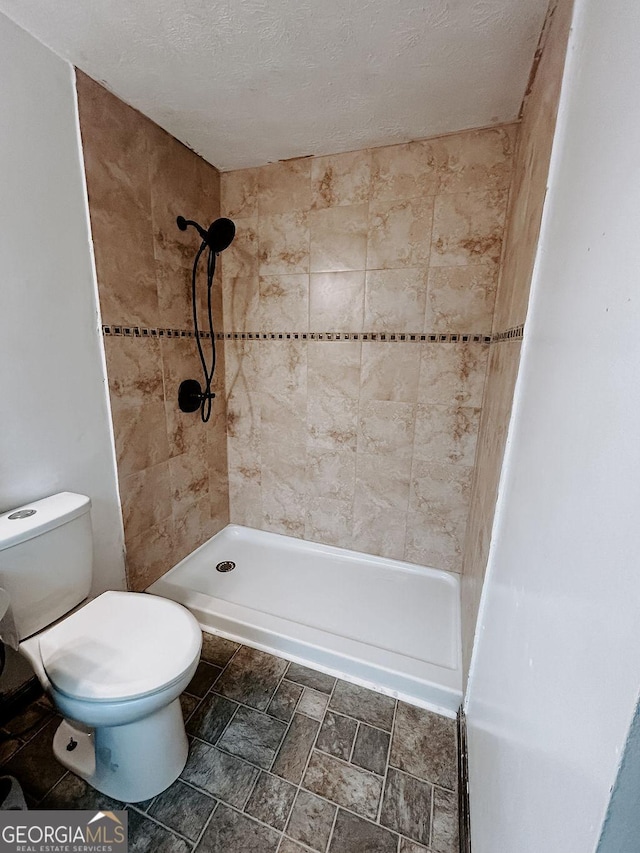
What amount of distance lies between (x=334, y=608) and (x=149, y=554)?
928 mm

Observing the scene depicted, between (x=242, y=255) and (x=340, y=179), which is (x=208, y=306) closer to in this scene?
(x=242, y=255)

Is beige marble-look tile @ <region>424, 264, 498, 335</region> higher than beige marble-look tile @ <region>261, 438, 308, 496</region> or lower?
higher

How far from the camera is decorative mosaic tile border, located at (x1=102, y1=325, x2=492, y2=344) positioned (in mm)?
1515

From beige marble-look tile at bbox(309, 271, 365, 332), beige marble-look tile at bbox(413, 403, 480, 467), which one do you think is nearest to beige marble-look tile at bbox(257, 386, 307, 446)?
beige marble-look tile at bbox(309, 271, 365, 332)

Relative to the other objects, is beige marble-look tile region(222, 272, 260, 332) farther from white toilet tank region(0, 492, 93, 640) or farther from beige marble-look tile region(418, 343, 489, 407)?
white toilet tank region(0, 492, 93, 640)

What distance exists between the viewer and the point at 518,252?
1149 mm

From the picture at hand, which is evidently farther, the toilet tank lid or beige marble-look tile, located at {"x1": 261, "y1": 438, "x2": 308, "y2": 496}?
beige marble-look tile, located at {"x1": 261, "y1": 438, "x2": 308, "y2": 496}

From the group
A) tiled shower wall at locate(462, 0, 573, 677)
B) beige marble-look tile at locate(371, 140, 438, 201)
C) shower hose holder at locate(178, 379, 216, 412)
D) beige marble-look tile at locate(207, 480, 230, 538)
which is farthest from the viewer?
beige marble-look tile at locate(207, 480, 230, 538)

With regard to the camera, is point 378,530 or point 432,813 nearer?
point 432,813

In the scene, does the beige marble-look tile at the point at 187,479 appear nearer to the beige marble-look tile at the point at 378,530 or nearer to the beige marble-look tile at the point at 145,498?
the beige marble-look tile at the point at 145,498

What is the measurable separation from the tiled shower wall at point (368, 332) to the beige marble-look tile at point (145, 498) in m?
0.56

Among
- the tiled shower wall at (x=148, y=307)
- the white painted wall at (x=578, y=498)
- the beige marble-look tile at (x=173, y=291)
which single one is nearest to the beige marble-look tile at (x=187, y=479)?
the tiled shower wall at (x=148, y=307)

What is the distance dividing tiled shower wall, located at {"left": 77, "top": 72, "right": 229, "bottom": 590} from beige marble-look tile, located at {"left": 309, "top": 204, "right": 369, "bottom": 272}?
0.58 metres

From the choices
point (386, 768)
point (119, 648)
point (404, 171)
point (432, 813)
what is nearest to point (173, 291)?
point (404, 171)
